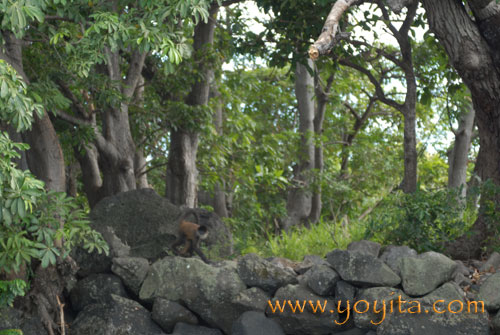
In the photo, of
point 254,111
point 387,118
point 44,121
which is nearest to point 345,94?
point 387,118

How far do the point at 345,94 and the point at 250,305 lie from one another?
378 inches

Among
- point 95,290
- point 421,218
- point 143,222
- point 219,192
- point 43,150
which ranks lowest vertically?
point 95,290

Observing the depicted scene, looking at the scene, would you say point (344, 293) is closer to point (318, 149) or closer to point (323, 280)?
point (323, 280)

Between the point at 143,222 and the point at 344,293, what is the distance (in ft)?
8.58

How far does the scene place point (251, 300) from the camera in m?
6.36

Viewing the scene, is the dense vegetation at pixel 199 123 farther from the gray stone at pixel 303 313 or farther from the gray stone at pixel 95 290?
the gray stone at pixel 303 313

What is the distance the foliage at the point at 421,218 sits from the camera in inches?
268

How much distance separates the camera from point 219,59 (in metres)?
9.81

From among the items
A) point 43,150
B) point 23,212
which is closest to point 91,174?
point 43,150

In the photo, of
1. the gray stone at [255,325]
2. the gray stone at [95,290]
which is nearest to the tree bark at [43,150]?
the gray stone at [95,290]

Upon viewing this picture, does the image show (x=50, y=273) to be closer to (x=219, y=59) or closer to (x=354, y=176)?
(x=219, y=59)

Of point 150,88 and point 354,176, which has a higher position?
point 150,88

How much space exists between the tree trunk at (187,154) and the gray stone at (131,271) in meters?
3.07

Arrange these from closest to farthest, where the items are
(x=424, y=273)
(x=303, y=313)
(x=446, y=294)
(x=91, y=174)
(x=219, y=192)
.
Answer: (x=446, y=294)
(x=424, y=273)
(x=303, y=313)
(x=91, y=174)
(x=219, y=192)
